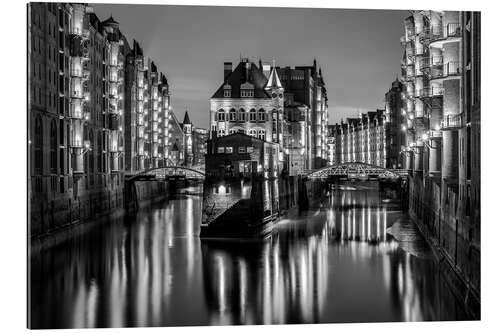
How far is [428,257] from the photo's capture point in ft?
88.4

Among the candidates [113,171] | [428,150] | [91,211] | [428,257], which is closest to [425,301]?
[428,257]

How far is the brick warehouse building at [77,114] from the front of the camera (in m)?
28.1

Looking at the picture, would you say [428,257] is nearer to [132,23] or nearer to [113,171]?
[132,23]

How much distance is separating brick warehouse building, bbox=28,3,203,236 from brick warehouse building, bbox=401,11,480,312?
11243 mm

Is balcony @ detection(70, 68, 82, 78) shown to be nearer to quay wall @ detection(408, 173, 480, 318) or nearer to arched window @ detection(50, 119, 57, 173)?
arched window @ detection(50, 119, 57, 173)

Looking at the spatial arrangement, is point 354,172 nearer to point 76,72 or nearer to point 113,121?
point 113,121

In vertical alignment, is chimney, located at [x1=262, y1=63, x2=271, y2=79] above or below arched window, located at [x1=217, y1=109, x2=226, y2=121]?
above

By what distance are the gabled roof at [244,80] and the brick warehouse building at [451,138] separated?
24.1 ft

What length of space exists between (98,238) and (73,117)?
6074 millimetres

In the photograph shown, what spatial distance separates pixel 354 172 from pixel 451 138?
2678cm

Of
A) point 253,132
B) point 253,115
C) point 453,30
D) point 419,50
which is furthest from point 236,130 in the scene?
point 453,30

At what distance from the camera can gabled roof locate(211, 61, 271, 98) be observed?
94.7 ft

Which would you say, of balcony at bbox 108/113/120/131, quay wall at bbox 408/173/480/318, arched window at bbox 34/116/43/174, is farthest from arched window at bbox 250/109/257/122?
balcony at bbox 108/113/120/131

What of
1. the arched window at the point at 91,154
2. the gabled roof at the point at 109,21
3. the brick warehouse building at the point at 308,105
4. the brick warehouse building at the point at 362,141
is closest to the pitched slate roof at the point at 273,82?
the brick warehouse building at the point at 308,105
